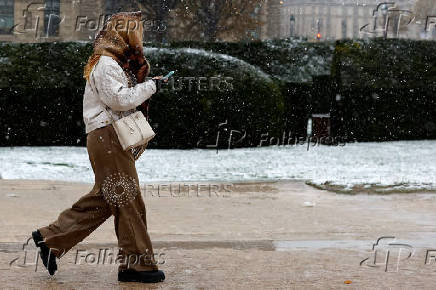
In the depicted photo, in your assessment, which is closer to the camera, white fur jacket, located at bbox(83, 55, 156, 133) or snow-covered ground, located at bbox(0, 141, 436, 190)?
white fur jacket, located at bbox(83, 55, 156, 133)

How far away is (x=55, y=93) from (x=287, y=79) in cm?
488

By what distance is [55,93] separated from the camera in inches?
635

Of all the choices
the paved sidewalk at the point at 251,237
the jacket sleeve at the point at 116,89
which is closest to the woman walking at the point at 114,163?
the jacket sleeve at the point at 116,89

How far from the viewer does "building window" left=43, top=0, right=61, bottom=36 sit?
4191 centimetres

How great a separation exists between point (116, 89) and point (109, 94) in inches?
2.3

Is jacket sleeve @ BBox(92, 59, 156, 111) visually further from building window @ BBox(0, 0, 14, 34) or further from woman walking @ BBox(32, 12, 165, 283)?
building window @ BBox(0, 0, 14, 34)

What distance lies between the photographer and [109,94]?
5844mm

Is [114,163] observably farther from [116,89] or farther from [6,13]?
[6,13]

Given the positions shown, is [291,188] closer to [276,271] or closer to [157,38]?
[276,271]

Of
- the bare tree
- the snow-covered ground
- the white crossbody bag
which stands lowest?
the snow-covered ground

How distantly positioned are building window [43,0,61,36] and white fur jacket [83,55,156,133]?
120 ft

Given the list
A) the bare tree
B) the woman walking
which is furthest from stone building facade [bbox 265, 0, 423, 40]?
the woman walking

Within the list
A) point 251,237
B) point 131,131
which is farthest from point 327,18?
point 131,131

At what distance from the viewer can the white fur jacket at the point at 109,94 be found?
5848 mm
